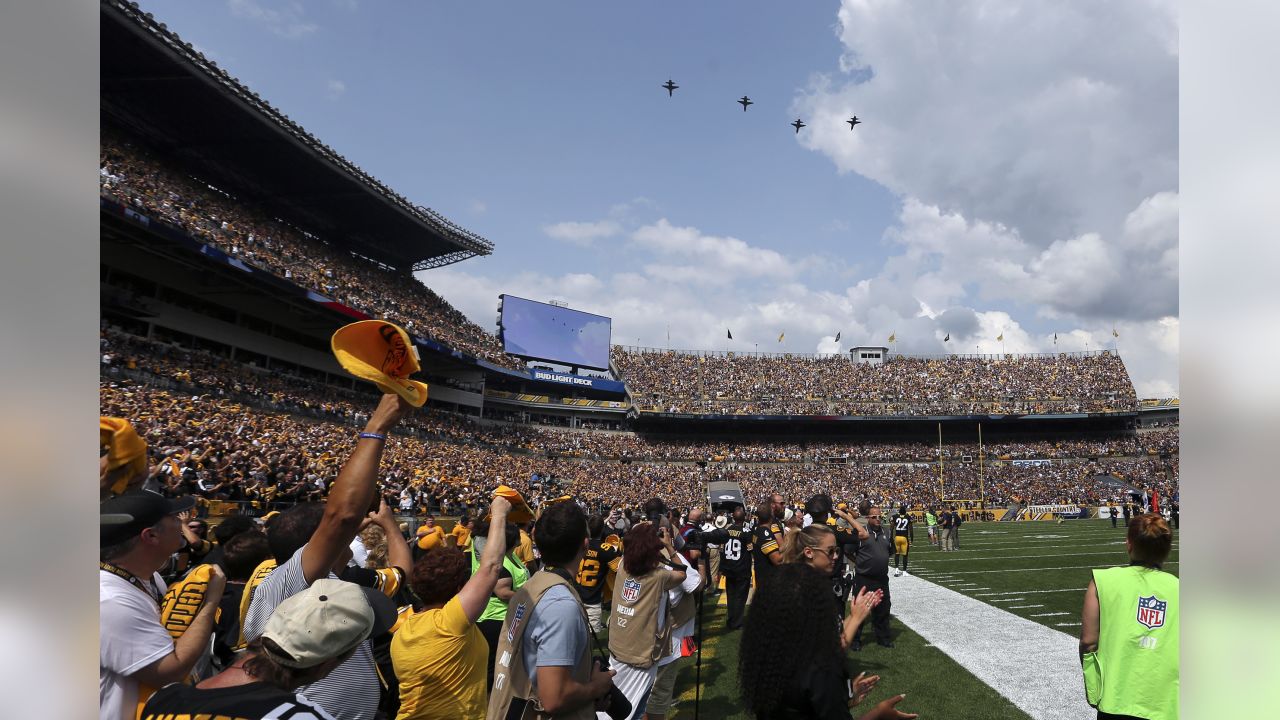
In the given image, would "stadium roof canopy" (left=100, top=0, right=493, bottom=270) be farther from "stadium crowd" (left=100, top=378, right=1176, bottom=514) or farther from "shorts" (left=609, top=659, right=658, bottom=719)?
"shorts" (left=609, top=659, right=658, bottom=719)

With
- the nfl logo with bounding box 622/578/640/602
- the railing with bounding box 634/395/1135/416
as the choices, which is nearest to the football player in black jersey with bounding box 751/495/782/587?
the nfl logo with bounding box 622/578/640/602

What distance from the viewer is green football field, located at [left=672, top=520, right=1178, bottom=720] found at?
726 centimetres

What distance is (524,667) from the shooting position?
3.22 m

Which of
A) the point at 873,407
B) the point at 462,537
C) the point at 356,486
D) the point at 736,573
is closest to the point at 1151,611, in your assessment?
the point at 356,486

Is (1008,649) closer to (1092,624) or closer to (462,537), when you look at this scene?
(1092,624)

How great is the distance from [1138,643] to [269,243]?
35.1 m

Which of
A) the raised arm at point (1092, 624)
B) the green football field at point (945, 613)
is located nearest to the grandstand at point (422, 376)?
the green football field at point (945, 613)

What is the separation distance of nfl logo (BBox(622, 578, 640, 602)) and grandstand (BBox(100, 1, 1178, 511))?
13.3m

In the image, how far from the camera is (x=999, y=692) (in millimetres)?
7301

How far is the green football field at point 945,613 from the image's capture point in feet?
23.8

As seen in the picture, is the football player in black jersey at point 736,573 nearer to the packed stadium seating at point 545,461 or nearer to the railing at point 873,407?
the packed stadium seating at point 545,461
